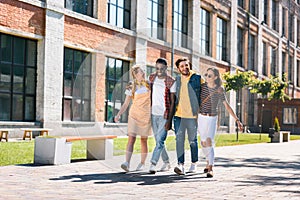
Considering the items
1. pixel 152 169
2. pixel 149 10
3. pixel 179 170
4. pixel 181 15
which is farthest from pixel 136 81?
pixel 181 15

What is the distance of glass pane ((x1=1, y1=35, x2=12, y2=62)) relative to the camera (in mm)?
21656

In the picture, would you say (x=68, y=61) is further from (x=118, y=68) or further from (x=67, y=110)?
(x=118, y=68)

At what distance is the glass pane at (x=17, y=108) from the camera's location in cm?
2245

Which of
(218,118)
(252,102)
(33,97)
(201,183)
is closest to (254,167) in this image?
(218,118)

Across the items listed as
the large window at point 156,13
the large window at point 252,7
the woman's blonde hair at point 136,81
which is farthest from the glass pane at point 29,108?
the large window at point 252,7

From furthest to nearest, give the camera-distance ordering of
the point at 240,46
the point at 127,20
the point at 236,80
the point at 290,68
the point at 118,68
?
the point at 290,68, the point at 240,46, the point at 236,80, the point at 127,20, the point at 118,68

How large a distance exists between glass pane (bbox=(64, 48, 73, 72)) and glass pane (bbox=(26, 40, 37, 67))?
2025 mm

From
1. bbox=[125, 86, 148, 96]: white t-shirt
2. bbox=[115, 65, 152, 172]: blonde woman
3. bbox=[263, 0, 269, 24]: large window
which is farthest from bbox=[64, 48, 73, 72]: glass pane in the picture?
bbox=[263, 0, 269, 24]: large window

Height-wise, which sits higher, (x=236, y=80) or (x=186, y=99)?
(x=236, y=80)

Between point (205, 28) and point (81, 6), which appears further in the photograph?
point (205, 28)

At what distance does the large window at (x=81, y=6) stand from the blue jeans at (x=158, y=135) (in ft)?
54.0

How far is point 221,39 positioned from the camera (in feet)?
142

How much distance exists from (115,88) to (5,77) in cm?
1357

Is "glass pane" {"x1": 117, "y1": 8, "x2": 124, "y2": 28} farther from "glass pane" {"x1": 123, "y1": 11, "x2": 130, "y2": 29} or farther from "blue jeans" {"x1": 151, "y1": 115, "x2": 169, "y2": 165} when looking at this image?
"blue jeans" {"x1": 151, "y1": 115, "x2": 169, "y2": 165}
